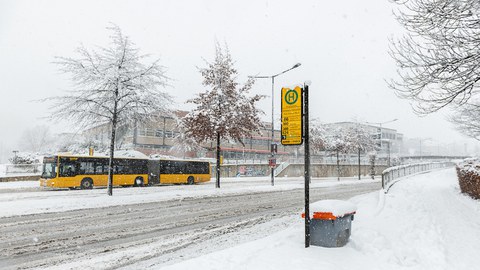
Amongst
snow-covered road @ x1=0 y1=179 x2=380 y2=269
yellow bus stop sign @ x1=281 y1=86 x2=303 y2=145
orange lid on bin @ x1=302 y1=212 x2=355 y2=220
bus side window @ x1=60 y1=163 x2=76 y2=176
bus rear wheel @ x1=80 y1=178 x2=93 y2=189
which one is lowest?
snow-covered road @ x1=0 y1=179 x2=380 y2=269

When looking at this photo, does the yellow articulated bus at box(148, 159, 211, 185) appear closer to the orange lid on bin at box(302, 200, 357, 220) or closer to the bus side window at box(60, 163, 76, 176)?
the bus side window at box(60, 163, 76, 176)

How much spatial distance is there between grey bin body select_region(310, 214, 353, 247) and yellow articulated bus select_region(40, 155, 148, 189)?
72.8ft

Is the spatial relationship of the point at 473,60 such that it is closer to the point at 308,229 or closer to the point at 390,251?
the point at 390,251

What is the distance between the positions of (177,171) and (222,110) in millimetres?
11086

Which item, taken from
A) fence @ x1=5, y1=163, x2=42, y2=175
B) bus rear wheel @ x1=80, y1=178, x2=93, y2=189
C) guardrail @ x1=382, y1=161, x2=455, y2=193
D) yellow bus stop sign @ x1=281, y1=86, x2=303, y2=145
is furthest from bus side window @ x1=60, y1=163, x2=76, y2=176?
yellow bus stop sign @ x1=281, y1=86, x2=303, y2=145

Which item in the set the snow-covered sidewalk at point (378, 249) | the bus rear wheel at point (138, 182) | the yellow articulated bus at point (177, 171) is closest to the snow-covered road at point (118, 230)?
the snow-covered sidewalk at point (378, 249)

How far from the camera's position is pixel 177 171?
3097 centimetres

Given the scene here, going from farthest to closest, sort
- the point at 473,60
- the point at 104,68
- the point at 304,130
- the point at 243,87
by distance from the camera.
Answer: the point at 243,87, the point at 104,68, the point at 473,60, the point at 304,130

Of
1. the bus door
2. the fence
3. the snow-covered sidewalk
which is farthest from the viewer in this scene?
the fence

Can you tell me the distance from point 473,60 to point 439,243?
4395mm

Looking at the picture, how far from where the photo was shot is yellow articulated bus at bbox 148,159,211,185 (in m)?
29.4

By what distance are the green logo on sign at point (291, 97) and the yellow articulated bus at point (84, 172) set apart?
21.9 metres

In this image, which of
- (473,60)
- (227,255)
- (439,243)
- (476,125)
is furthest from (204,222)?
(476,125)

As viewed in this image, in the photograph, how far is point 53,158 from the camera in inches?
921
